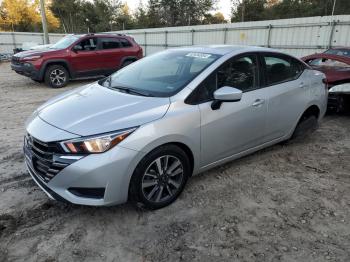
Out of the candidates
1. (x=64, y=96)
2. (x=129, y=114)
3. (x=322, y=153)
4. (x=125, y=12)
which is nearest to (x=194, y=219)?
(x=129, y=114)

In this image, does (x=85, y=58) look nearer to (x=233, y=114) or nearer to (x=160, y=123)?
(x=233, y=114)

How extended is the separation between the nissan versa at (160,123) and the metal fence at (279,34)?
8.88 m

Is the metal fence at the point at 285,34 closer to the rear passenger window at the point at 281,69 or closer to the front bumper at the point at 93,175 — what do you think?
the rear passenger window at the point at 281,69

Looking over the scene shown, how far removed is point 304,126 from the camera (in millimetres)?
4840

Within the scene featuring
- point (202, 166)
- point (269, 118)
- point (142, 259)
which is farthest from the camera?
point (269, 118)

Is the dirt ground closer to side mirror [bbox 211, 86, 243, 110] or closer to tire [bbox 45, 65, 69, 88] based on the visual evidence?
side mirror [bbox 211, 86, 243, 110]

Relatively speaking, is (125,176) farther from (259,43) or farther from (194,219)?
(259,43)

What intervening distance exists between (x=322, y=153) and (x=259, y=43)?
35.6ft

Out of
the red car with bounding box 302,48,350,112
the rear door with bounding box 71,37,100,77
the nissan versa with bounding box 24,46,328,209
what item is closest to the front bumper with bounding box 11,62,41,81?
the rear door with bounding box 71,37,100,77

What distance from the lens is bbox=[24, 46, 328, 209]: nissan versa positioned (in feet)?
8.88

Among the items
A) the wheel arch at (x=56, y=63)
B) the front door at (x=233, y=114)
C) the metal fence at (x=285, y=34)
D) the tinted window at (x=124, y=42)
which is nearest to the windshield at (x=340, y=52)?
the front door at (x=233, y=114)

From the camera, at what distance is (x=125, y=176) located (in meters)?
2.77

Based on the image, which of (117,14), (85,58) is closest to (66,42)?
(85,58)

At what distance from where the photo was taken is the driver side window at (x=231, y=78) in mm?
3305
